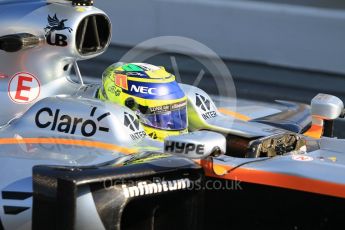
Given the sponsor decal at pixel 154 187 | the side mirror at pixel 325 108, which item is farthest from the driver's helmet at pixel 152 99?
the side mirror at pixel 325 108

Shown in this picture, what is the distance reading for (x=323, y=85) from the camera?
989 centimetres

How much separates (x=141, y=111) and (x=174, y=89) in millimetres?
267

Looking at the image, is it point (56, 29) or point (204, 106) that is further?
point (204, 106)

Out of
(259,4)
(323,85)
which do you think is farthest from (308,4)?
(323,85)

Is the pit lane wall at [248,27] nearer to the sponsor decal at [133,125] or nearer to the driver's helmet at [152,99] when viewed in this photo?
the driver's helmet at [152,99]

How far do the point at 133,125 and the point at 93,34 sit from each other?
863mm

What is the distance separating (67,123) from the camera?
4777mm

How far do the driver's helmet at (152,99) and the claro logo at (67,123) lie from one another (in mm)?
370

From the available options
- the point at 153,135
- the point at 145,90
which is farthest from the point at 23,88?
the point at 153,135

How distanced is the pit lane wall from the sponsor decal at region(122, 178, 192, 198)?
21.0ft

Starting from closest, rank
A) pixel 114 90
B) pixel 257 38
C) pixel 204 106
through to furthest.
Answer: pixel 114 90 < pixel 204 106 < pixel 257 38

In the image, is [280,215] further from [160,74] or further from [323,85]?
[323,85]

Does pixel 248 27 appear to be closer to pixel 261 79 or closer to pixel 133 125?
pixel 261 79

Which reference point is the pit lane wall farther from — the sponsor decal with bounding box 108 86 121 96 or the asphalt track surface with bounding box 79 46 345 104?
the sponsor decal with bounding box 108 86 121 96
